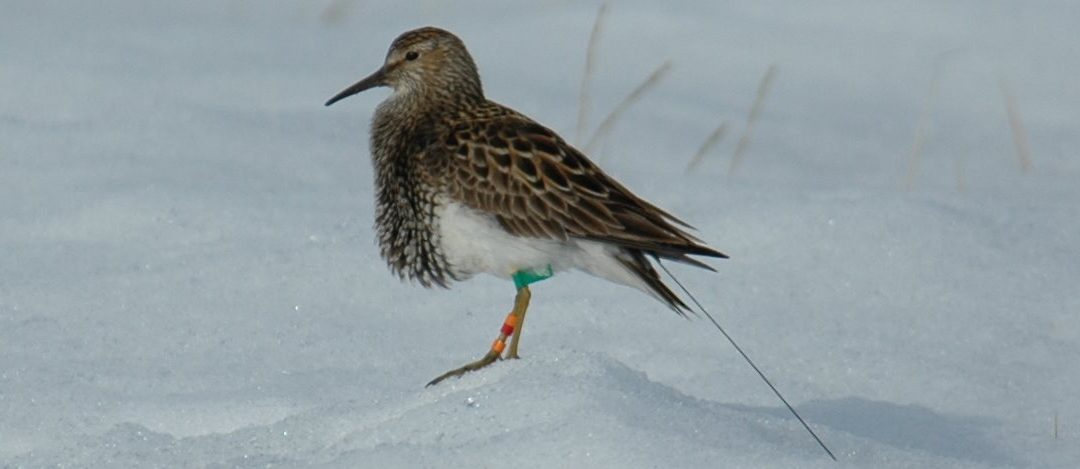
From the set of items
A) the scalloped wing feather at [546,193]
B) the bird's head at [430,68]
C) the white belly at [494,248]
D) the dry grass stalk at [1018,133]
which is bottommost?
the dry grass stalk at [1018,133]

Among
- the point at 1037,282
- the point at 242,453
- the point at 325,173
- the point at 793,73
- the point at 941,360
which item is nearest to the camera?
the point at 242,453

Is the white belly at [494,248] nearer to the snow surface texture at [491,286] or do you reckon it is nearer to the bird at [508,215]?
the bird at [508,215]

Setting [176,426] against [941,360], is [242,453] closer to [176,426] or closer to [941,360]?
[176,426]

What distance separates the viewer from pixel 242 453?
5.46 metres

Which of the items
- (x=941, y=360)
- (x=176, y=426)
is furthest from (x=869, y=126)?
(x=176, y=426)

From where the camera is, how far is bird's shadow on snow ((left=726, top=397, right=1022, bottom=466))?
256 inches

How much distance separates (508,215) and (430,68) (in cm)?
88

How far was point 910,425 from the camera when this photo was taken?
22.2ft

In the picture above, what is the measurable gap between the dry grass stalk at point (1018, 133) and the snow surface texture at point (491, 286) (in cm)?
9

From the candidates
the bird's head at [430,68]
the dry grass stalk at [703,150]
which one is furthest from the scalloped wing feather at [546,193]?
the dry grass stalk at [703,150]

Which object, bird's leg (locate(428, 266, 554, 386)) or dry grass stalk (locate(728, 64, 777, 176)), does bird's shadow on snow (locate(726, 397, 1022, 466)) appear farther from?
dry grass stalk (locate(728, 64, 777, 176))

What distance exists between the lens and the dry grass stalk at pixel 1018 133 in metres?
11.1

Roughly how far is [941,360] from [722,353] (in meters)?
0.79

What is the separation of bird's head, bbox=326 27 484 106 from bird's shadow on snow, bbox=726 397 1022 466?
1.37m
